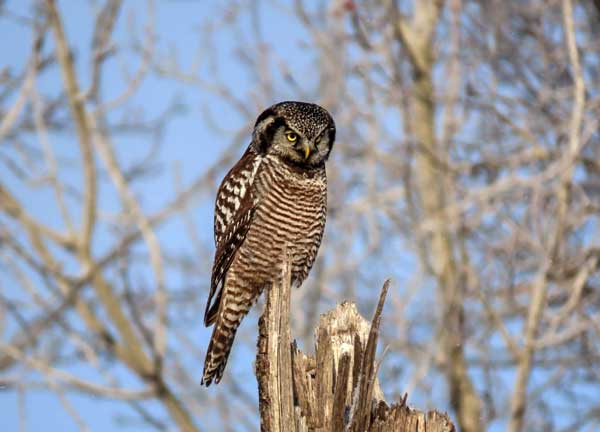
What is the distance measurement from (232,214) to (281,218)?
0.35 metres

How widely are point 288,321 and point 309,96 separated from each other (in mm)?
7848

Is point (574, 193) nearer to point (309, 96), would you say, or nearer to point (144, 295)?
point (309, 96)

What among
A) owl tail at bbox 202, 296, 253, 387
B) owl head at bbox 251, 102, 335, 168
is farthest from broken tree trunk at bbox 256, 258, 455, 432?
owl head at bbox 251, 102, 335, 168

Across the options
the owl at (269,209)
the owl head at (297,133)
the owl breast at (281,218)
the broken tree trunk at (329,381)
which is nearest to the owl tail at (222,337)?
the owl at (269,209)

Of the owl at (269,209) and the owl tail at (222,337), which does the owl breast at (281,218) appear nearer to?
the owl at (269,209)

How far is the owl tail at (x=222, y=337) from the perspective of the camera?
6.21 meters

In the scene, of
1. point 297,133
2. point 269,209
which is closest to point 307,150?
point 297,133

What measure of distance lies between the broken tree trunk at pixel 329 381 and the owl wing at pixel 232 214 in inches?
71.6

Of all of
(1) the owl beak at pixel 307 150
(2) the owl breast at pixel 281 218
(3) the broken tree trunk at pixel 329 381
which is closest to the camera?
(3) the broken tree trunk at pixel 329 381

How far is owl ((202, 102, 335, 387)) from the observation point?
248 inches

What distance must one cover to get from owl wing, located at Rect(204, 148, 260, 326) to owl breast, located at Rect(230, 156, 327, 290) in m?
0.05

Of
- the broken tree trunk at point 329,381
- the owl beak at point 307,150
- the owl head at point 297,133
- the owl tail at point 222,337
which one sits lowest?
the broken tree trunk at point 329,381

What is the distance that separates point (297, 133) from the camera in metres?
6.27

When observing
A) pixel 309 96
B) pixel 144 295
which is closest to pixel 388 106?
pixel 309 96
